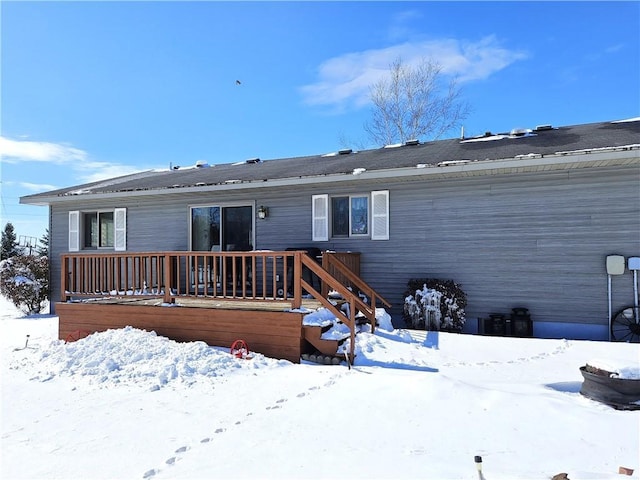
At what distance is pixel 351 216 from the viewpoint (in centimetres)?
798

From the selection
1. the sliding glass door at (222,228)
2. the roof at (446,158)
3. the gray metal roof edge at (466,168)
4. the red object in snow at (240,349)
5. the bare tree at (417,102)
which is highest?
the bare tree at (417,102)

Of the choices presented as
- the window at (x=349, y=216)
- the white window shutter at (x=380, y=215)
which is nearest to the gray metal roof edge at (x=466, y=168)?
the white window shutter at (x=380, y=215)

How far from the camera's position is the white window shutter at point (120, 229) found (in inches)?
394

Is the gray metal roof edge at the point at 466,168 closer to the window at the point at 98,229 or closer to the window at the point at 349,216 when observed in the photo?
the window at the point at 349,216

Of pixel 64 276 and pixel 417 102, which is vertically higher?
pixel 417 102

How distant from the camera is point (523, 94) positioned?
14492 millimetres

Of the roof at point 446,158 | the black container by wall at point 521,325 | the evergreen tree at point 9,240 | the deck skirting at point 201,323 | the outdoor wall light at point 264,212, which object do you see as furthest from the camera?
the evergreen tree at point 9,240

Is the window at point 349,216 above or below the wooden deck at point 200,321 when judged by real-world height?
above

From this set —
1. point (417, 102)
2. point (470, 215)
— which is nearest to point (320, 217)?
point (470, 215)

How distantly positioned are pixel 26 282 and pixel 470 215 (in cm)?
1038

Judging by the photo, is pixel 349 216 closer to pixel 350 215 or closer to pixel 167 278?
pixel 350 215

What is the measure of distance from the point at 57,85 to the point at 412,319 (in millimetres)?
9369

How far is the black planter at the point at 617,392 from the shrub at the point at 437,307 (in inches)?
129

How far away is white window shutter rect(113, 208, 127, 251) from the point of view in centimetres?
1002
